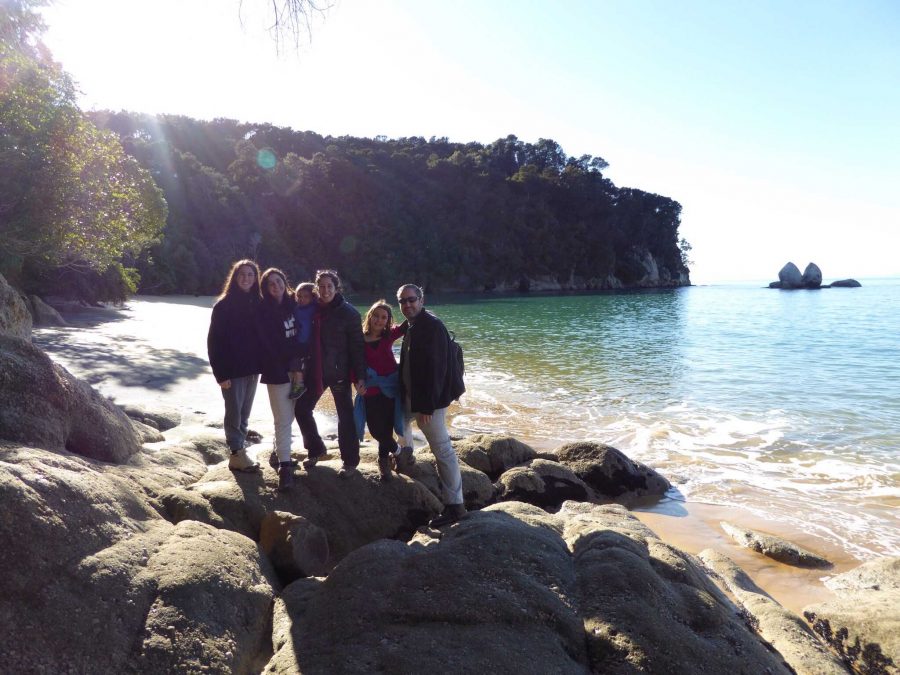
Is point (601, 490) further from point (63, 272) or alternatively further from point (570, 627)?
point (63, 272)

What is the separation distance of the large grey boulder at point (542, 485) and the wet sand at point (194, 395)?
82 cm

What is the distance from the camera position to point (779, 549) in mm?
5410

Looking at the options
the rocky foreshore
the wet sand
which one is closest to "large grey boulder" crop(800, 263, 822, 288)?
the wet sand

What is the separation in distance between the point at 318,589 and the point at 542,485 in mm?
3722

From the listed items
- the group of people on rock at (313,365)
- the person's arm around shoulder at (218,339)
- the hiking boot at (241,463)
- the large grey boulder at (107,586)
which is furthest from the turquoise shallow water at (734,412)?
the large grey boulder at (107,586)

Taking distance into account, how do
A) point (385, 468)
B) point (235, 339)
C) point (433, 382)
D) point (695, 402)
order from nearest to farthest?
point (433, 382)
point (235, 339)
point (385, 468)
point (695, 402)

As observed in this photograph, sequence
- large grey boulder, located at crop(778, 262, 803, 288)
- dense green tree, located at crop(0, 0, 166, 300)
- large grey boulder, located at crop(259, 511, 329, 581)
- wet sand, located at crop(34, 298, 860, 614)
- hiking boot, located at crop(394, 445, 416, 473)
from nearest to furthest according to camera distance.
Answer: large grey boulder, located at crop(259, 511, 329, 581), hiking boot, located at crop(394, 445, 416, 473), wet sand, located at crop(34, 298, 860, 614), dense green tree, located at crop(0, 0, 166, 300), large grey boulder, located at crop(778, 262, 803, 288)

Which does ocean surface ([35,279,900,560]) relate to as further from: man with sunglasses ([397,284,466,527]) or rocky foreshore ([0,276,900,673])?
man with sunglasses ([397,284,466,527])

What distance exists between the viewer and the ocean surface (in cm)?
714

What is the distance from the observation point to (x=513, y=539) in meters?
3.20

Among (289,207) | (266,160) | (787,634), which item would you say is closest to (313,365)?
(787,634)

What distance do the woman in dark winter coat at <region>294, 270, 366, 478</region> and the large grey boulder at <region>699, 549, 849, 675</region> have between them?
3166 mm

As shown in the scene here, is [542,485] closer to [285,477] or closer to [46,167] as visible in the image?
[285,477]

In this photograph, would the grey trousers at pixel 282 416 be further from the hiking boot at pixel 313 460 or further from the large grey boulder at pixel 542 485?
the large grey boulder at pixel 542 485
